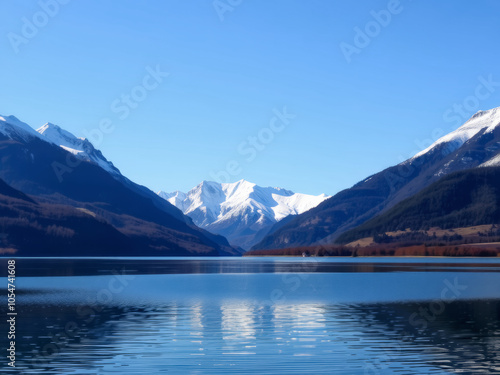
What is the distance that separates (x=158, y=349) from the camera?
56.1 m

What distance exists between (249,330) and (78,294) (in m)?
49.6

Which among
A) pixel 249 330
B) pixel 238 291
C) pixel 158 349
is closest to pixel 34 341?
pixel 158 349

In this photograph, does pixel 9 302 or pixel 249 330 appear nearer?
pixel 249 330

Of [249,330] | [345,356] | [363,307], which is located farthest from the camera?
[363,307]

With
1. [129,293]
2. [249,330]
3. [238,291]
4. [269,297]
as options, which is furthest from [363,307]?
[129,293]

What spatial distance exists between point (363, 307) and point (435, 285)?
154 ft

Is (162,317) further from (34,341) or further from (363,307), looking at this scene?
(363,307)

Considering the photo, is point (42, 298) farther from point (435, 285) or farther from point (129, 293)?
point (435, 285)

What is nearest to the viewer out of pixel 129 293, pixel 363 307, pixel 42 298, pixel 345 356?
pixel 345 356

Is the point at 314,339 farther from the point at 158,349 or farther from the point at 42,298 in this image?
the point at 42,298

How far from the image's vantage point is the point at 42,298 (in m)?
99.4

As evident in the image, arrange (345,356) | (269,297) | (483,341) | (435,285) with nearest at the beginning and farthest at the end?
(345,356), (483,341), (269,297), (435,285)

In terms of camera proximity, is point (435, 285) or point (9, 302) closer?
point (9, 302)

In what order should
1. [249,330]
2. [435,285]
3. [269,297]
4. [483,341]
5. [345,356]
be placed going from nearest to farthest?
[345,356] < [483,341] < [249,330] < [269,297] < [435,285]
